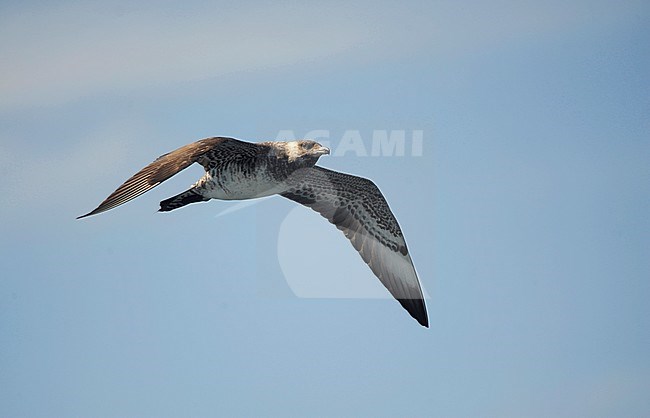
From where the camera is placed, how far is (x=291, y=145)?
17656 mm

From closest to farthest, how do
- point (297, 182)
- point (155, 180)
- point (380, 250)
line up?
point (155, 180) < point (297, 182) < point (380, 250)

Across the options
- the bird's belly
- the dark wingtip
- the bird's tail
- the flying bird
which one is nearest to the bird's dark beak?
the flying bird

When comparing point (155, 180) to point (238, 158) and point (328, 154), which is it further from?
point (328, 154)

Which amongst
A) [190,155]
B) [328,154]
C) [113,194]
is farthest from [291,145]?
[113,194]

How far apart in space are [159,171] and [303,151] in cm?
271

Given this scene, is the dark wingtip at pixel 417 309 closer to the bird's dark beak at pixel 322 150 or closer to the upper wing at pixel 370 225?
the upper wing at pixel 370 225

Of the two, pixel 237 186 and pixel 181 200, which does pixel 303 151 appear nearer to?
pixel 237 186

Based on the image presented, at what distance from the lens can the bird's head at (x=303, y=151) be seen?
17.5m

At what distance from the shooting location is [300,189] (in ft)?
62.0

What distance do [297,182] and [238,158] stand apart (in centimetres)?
162

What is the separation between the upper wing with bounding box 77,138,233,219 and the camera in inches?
620

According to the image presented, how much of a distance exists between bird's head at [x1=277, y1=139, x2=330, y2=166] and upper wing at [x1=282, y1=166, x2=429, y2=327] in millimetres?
1281

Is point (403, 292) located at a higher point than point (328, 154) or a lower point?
lower

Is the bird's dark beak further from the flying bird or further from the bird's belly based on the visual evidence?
the bird's belly
